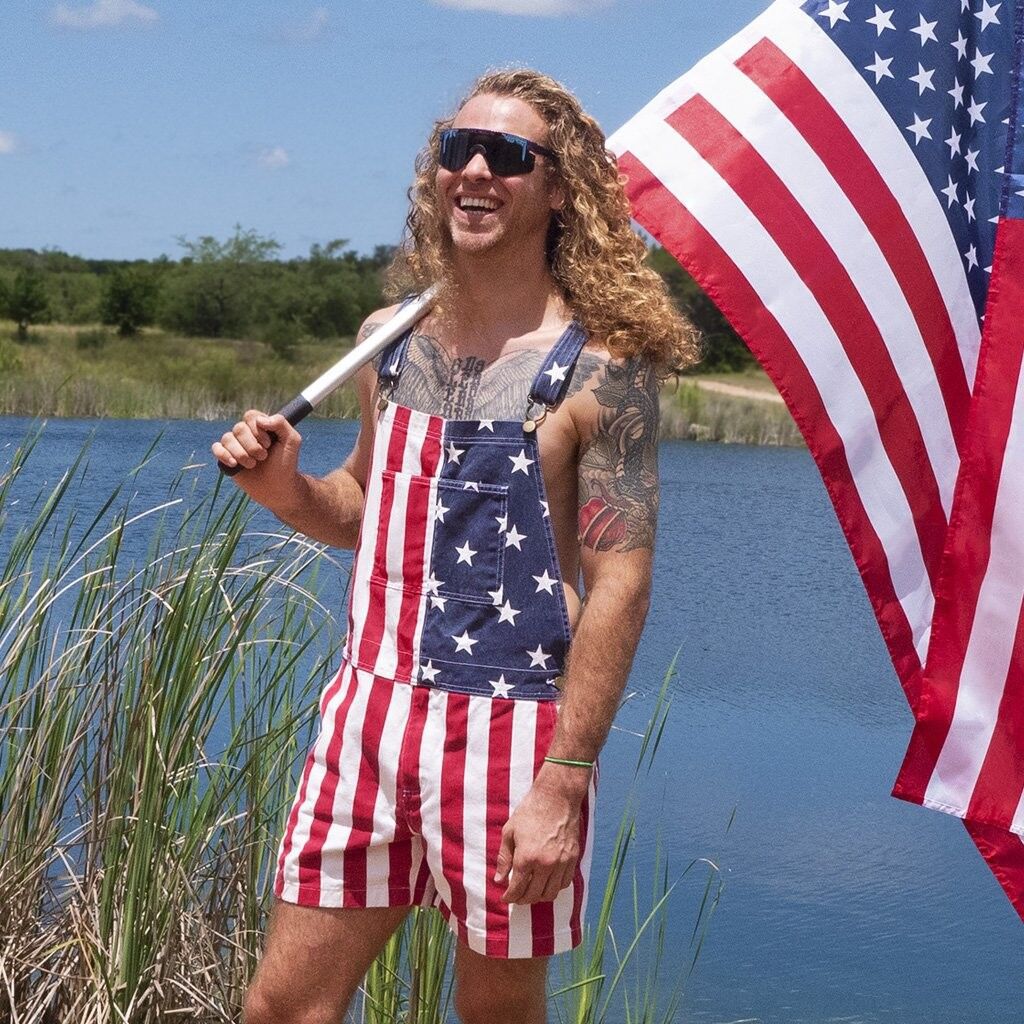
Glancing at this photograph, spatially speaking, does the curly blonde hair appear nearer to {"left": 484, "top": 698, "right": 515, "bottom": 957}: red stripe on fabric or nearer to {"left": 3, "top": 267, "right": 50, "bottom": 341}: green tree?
{"left": 484, "top": 698, "right": 515, "bottom": 957}: red stripe on fabric

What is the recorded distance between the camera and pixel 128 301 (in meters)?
59.2

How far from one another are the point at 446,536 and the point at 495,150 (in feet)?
1.84

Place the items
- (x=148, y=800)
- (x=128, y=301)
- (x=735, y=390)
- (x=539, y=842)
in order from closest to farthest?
1. (x=539, y=842)
2. (x=148, y=800)
3. (x=735, y=390)
4. (x=128, y=301)

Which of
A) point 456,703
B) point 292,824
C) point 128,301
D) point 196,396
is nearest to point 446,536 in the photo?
point 456,703

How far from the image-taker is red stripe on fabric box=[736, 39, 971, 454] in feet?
7.84

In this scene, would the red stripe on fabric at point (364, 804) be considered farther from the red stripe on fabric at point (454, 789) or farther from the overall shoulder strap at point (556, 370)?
the overall shoulder strap at point (556, 370)

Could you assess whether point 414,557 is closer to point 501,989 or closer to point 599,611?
point 599,611

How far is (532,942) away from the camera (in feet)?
7.36

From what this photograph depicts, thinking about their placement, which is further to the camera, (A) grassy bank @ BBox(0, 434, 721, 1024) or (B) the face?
(A) grassy bank @ BBox(0, 434, 721, 1024)

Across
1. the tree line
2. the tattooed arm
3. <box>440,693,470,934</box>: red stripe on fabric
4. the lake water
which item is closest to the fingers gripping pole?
the tattooed arm

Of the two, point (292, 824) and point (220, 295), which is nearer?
point (292, 824)

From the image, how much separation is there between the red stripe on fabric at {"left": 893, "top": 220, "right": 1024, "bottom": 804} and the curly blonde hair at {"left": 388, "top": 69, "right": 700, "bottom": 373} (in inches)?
16.6

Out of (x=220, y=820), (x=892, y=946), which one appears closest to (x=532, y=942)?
(x=220, y=820)

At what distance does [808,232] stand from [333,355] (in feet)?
167
